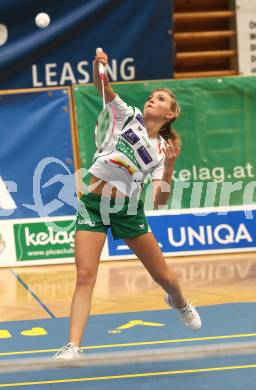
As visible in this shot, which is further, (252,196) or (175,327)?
(252,196)

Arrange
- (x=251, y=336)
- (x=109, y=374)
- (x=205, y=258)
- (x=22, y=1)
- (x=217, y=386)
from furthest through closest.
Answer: (x=22, y=1)
(x=205, y=258)
(x=251, y=336)
(x=109, y=374)
(x=217, y=386)

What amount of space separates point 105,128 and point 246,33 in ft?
19.6

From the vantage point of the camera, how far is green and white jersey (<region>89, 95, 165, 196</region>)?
5.47 meters

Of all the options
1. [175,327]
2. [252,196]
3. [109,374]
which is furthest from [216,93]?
[109,374]

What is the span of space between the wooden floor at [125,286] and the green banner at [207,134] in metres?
0.73

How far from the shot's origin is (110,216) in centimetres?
546

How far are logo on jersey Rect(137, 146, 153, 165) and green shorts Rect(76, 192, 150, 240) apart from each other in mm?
293

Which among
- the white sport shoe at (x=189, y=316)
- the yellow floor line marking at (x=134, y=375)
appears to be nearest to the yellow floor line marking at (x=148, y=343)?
the white sport shoe at (x=189, y=316)

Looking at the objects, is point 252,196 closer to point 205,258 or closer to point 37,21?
point 205,258

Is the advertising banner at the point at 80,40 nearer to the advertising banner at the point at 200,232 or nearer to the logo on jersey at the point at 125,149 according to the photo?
the advertising banner at the point at 200,232

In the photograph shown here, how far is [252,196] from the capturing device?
957 centimetres

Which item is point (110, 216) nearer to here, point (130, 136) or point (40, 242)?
point (130, 136)

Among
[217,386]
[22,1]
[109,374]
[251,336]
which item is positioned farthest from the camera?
[22,1]

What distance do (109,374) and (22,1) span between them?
18.5ft
